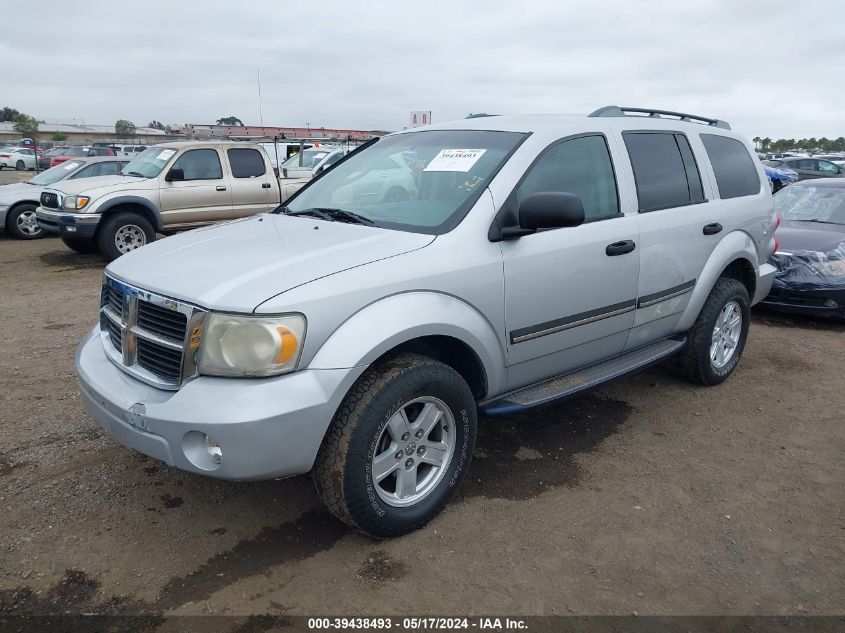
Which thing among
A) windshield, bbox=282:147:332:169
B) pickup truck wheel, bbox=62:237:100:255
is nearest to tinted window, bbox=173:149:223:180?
pickup truck wheel, bbox=62:237:100:255

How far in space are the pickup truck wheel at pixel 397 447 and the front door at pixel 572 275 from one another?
0.49 meters

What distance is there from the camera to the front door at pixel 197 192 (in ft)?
31.3

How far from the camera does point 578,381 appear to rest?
3.69 metres

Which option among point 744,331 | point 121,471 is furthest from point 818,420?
point 121,471

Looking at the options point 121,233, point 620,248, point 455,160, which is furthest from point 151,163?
point 620,248

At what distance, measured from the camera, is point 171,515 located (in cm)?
317

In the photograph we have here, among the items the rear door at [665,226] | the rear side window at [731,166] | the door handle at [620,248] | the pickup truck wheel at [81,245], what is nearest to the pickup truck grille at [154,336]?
the door handle at [620,248]

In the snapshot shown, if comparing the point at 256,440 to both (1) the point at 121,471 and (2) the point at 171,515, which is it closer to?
(2) the point at 171,515

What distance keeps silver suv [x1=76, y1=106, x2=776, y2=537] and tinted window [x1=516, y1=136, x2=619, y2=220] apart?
0.01 metres

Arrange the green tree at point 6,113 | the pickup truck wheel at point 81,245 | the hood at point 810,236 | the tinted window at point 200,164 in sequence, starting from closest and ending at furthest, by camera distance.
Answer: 1. the hood at point 810,236
2. the tinted window at point 200,164
3. the pickup truck wheel at point 81,245
4. the green tree at point 6,113

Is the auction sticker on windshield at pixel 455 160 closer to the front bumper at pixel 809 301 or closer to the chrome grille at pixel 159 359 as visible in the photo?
the chrome grille at pixel 159 359

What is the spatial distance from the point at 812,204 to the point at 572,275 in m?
5.88

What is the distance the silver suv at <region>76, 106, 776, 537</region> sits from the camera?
2557 mm

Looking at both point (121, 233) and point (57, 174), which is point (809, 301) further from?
point (57, 174)
